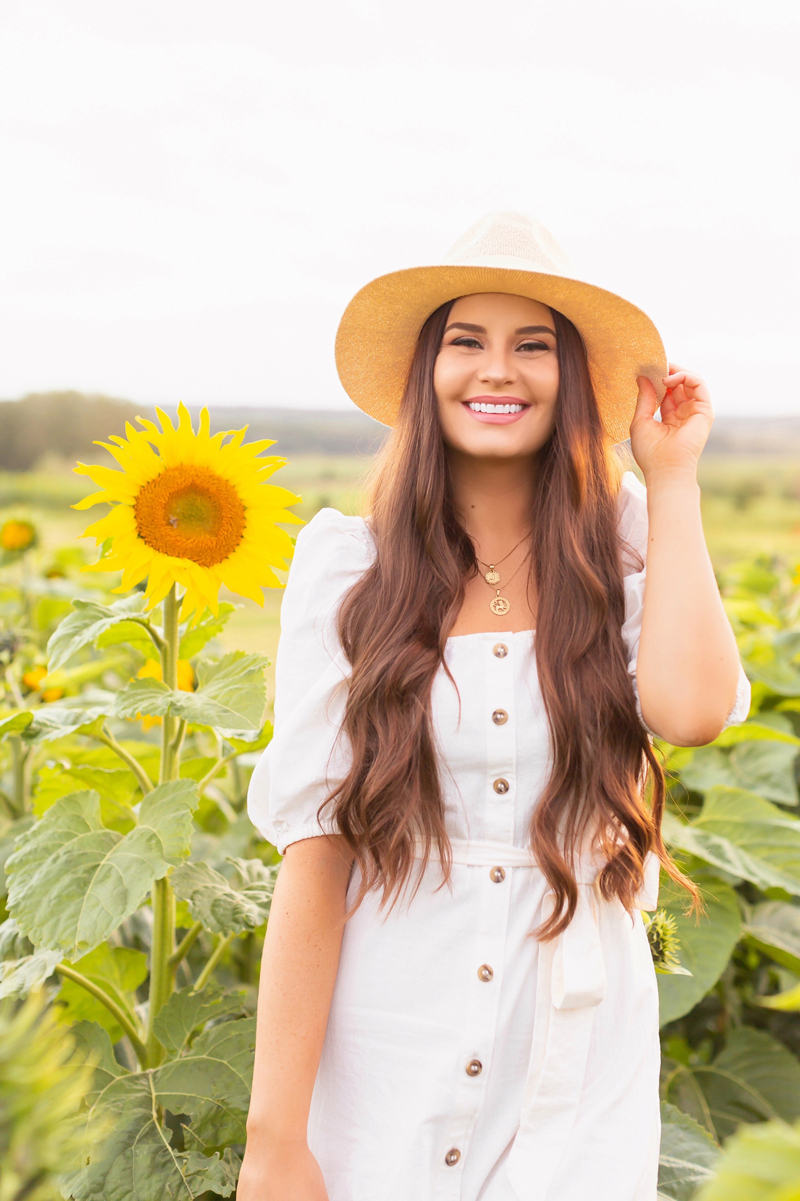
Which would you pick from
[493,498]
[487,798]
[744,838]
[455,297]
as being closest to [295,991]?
[487,798]

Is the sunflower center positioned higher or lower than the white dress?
higher

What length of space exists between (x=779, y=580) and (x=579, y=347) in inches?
88.0

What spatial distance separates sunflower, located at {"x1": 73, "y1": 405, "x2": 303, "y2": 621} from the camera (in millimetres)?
1341

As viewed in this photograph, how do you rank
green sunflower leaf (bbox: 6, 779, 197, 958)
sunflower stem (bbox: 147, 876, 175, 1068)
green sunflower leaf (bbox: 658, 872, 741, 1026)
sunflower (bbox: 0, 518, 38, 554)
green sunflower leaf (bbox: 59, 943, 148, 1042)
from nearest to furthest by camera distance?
green sunflower leaf (bbox: 6, 779, 197, 958)
sunflower stem (bbox: 147, 876, 175, 1068)
green sunflower leaf (bbox: 59, 943, 148, 1042)
green sunflower leaf (bbox: 658, 872, 741, 1026)
sunflower (bbox: 0, 518, 38, 554)

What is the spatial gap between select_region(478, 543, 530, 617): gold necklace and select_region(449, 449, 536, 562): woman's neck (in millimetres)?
33

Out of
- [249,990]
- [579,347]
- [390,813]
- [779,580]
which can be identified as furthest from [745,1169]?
[779,580]

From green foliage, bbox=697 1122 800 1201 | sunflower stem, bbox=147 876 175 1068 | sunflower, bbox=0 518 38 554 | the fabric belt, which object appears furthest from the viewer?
sunflower, bbox=0 518 38 554


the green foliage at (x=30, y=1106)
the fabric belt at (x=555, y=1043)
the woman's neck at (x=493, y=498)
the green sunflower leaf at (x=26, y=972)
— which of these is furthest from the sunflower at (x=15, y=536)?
the green foliage at (x=30, y=1106)

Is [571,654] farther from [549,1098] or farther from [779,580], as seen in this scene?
[779,580]

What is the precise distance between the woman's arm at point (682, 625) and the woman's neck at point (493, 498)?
0.18m

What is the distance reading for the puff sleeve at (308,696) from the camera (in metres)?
1.12

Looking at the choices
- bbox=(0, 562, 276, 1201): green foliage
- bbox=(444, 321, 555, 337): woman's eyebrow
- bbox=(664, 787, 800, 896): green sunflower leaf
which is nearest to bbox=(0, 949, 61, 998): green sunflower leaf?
bbox=(0, 562, 276, 1201): green foliage

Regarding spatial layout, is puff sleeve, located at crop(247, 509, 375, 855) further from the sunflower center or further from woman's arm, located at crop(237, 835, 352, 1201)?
the sunflower center

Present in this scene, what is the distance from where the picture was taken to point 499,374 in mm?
1173
